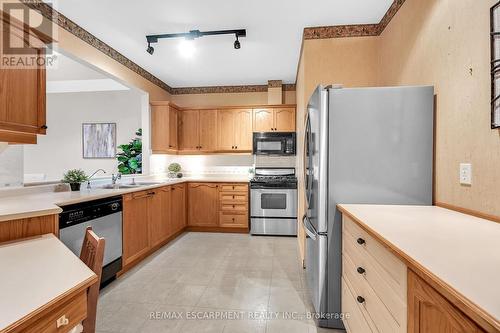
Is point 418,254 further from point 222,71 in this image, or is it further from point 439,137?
point 222,71

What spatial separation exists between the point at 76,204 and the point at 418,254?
2283 millimetres

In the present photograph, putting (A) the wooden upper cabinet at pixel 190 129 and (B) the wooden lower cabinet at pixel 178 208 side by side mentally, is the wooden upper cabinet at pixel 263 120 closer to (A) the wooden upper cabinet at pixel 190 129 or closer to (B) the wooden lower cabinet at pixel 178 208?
(A) the wooden upper cabinet at pixel 190 129

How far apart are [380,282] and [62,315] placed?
120 centimetres

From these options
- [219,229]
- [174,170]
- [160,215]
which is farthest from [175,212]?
[174,170]

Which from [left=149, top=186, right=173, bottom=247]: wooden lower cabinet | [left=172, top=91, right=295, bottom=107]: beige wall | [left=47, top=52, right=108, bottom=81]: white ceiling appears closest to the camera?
[left=149, top=186, right=173, bottom=247]: wooden lower cabinet

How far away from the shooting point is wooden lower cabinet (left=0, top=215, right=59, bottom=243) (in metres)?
1.33

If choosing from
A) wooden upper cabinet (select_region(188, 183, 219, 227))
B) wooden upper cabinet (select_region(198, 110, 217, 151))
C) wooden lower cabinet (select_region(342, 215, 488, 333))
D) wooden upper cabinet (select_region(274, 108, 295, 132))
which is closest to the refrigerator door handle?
wooden lower cabinet (select_region(342, 215, 488, 333))

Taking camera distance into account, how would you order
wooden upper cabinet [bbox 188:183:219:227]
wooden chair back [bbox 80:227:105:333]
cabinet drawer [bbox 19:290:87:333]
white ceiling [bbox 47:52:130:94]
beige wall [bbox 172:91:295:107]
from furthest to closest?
beige wall [bbox 172:91:295:107], white ceiling [bbox 47:52:130:94], wooden upper cabinet [bbox 188:183:219:227], wooden chair back [bbox 80:227:105:333], cabinet drawer [bbox 19:290:87:333]

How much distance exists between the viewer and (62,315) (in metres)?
0.80

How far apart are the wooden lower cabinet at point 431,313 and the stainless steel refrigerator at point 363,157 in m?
0.92

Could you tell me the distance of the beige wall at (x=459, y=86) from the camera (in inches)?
48.1

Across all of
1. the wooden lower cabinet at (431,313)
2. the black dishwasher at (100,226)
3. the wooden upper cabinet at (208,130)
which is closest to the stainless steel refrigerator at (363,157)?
the wooden lower cabinet at (431,313)

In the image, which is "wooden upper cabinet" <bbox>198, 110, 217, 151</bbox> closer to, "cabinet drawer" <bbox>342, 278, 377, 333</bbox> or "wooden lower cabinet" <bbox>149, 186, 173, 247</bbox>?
"wooden lower cabinet" <bbox>149, 186, 173, 247</bbox>

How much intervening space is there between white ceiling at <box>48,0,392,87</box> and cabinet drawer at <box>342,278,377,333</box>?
7.72 ft
